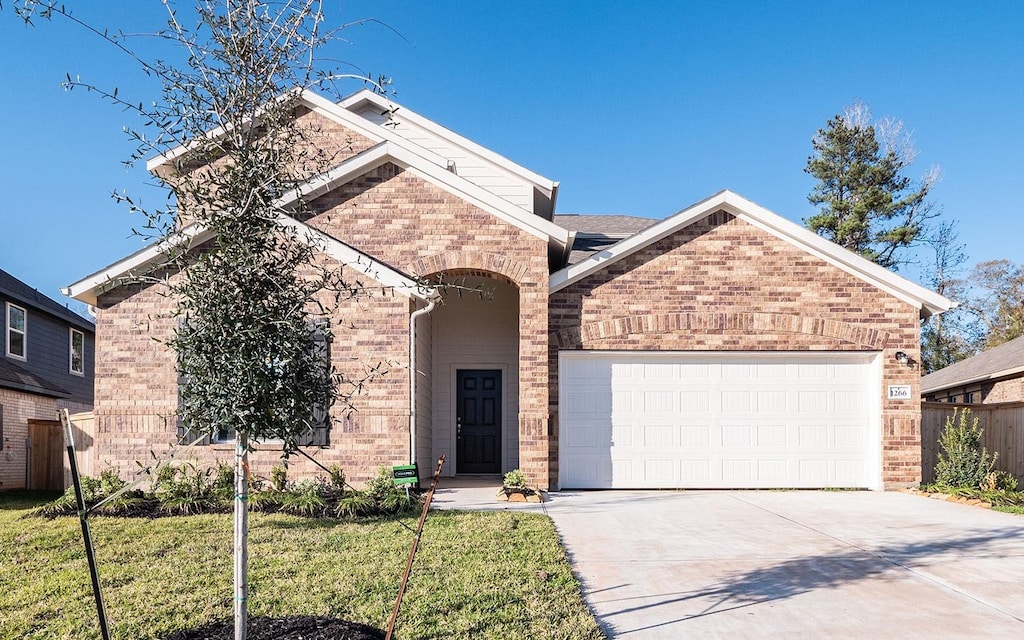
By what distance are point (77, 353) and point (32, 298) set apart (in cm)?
351

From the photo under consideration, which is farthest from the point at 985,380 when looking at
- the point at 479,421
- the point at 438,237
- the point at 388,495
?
the point at 388,495

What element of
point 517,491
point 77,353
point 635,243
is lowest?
point 517,491

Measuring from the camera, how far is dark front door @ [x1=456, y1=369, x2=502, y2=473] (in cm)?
1546

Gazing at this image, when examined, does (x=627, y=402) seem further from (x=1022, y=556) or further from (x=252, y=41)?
(x=252, y=41)

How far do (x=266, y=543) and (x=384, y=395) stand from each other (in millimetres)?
3823

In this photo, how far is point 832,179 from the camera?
34.0 m

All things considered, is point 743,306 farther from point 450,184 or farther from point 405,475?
point 405,475

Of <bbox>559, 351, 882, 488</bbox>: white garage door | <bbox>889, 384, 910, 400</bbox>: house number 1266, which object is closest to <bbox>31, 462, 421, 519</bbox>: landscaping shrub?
<bbox>559, 351, 882, 488</bbox>: white garage door

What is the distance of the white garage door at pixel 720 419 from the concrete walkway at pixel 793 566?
4.02 ft

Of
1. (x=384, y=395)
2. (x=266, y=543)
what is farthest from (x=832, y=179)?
(x=266, y=543)

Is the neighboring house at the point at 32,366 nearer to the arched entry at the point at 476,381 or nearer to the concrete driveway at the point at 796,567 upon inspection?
the arched entry at the point at 476,381

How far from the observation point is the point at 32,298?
19.4 metres

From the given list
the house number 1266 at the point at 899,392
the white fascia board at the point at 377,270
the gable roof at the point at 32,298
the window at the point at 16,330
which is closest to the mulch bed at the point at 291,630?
the white fascia board at the point at 377,270

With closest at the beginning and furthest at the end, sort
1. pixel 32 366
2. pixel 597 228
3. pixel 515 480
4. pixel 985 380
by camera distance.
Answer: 1. pixel 515 480
2. pixel 597 228
3. pixel 32 366
4. pixel 985 380
